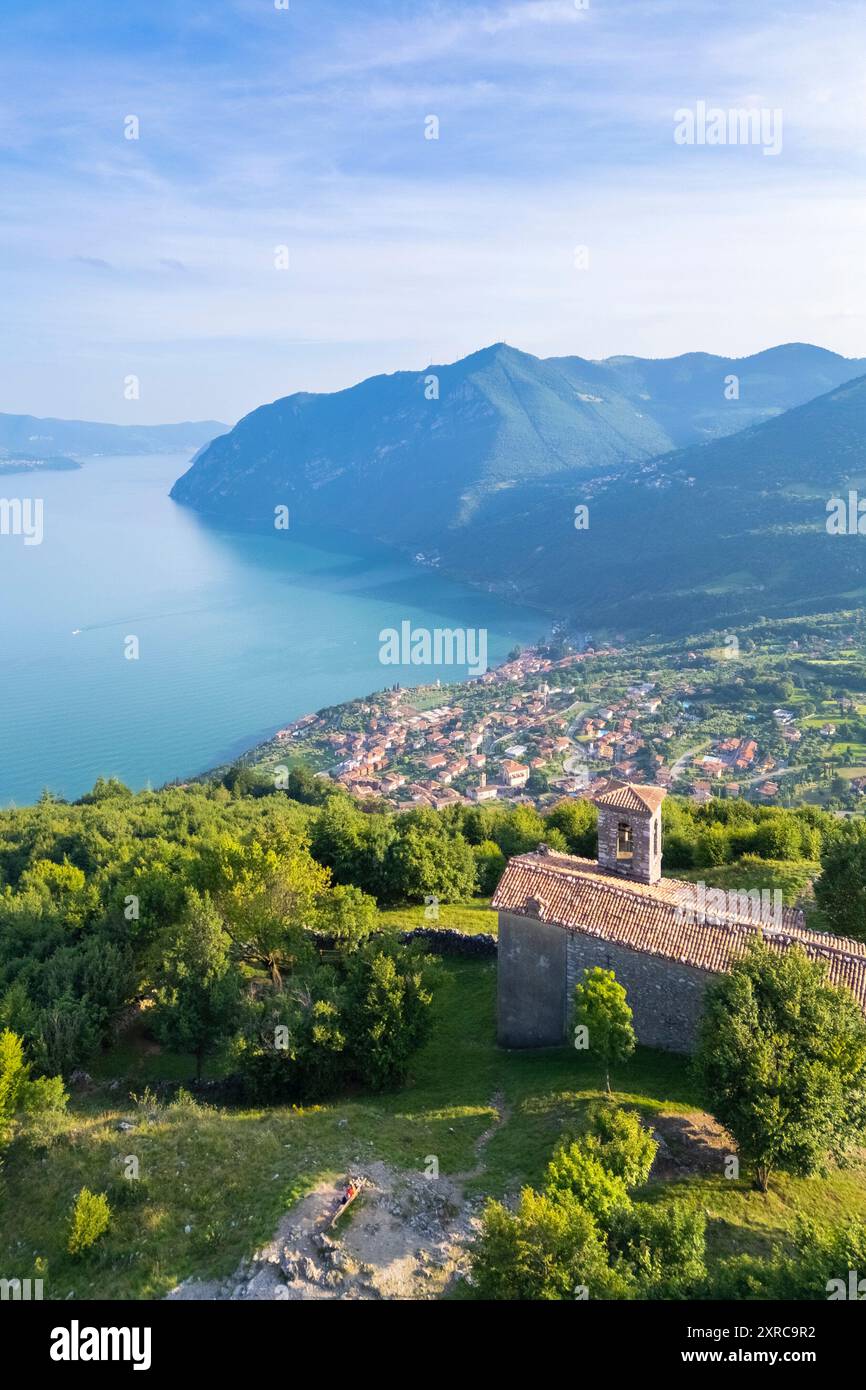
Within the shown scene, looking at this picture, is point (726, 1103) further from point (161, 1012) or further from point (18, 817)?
point (18, 817)

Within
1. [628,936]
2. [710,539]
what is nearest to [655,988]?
[628,936]

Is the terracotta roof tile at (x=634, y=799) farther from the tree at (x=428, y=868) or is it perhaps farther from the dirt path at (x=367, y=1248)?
the tree at (x=428, y=868)

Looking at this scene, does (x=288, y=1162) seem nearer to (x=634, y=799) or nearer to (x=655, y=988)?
(x=655, y=988)

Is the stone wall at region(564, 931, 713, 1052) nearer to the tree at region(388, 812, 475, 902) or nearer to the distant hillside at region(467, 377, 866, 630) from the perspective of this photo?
the tree at region(388, 812, 475, 902)

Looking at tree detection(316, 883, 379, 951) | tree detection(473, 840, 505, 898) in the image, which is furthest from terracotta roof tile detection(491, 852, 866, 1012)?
tree detection(473, 840, 505, 898)

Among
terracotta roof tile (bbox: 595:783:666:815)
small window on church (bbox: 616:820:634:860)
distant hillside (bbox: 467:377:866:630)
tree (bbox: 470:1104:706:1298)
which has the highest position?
distant hillside (bbox: 467:377:866:630)

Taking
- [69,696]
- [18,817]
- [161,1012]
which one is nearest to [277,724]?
[69,696]

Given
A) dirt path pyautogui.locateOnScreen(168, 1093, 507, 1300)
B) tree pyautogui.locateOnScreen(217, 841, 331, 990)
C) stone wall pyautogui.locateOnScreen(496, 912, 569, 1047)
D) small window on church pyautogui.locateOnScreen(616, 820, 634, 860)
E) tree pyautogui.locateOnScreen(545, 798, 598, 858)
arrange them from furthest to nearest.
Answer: tree pyautogui.locateOnScreen(545, 798, 598, 858) → tree pyautogui.locateOnScreen(217, 841, 331, 990) → small window on church pyautogui.locateOnScreen(616, 820, 634, 860) → stone wall pyautogui.locateOnScreen(496, 912, 569, 1047) → dirt path pyautogui.locateOnScreen(168, 1093, 507, 1300)
